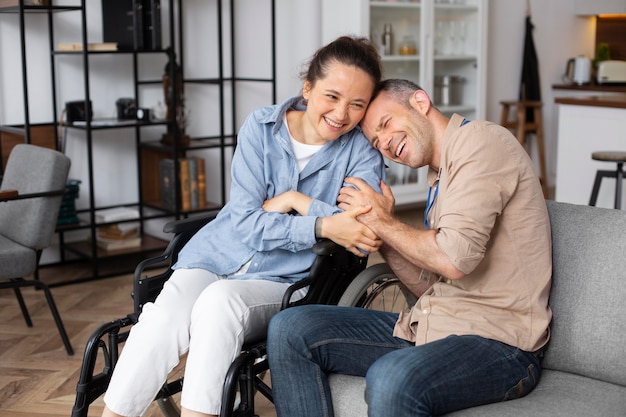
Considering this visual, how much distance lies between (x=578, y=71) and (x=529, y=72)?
58 centimetres

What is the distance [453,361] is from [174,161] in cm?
303

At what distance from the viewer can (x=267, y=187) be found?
2.29 metres

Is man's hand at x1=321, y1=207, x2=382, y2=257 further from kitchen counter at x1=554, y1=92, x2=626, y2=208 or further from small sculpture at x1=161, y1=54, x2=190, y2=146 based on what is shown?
kitchen counter at x1=554, y1=92, x2=626, y2=208

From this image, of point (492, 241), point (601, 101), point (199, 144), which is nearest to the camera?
point (492, 241)

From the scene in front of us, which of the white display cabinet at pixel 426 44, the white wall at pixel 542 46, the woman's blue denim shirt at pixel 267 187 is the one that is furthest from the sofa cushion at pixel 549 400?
the white wall at pixel 542 46

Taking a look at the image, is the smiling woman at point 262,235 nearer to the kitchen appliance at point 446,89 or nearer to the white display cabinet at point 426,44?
the white display cabinet at point 426,44

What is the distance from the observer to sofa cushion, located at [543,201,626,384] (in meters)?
1.80

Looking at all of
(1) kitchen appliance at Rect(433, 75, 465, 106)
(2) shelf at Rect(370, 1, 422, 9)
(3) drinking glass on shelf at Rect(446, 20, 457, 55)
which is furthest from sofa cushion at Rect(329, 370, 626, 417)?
(3) drinking glass on shelf at Rect(446, 20, 457, 55)

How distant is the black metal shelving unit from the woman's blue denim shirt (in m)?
2.02

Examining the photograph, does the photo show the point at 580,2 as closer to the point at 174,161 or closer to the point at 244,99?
the point at 244,99

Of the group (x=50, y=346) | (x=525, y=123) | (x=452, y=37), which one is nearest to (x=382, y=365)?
(x=50, y=346)

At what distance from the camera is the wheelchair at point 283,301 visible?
190 centimetres

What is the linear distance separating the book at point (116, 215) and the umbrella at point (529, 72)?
356 cm

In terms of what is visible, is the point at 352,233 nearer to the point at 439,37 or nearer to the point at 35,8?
the point at 35,8
